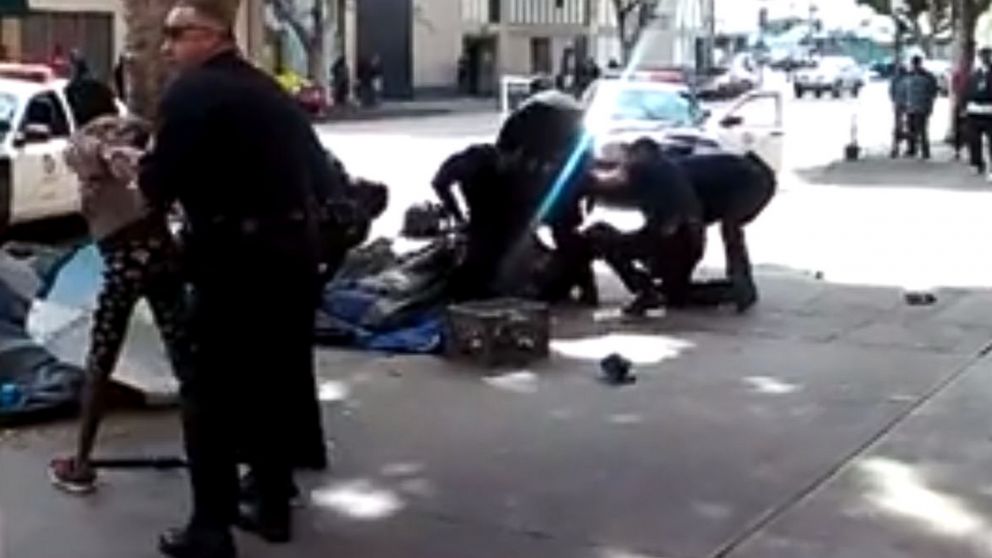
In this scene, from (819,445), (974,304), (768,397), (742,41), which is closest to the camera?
(819,445)

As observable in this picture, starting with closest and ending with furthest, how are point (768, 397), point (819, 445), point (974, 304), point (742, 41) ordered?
point (819, 445) < point (768, 397) < point (974, 304) < point (742, 41)

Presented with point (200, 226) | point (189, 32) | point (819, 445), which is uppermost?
point (189, 32)

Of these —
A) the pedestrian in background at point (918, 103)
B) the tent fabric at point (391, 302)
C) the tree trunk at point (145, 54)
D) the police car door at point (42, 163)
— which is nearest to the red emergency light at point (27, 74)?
the police car door at point (42, 163)

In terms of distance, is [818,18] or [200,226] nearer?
[200,226]

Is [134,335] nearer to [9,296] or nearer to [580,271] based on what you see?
[9,296]

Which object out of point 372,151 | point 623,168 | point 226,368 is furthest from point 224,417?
point 372,151

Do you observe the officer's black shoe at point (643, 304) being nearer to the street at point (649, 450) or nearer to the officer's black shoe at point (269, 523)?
the street at point (649, 450)

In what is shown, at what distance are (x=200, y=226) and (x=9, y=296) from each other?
351 cm

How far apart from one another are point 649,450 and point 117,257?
2408 millimetres

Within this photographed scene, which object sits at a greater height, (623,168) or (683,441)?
(623,168)

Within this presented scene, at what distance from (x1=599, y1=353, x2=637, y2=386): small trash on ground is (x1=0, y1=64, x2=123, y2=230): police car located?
23.3ft

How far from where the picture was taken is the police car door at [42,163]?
15.1 m

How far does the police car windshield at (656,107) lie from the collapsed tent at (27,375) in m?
12.9

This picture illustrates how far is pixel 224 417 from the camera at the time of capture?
583 centimetres
